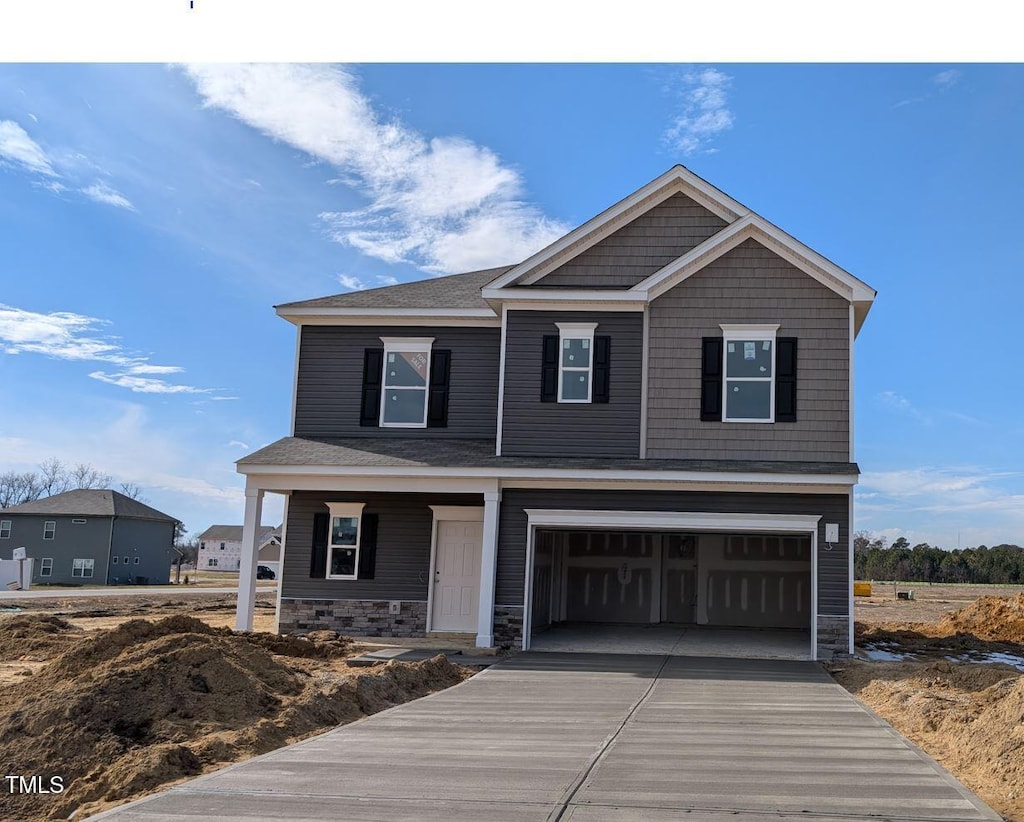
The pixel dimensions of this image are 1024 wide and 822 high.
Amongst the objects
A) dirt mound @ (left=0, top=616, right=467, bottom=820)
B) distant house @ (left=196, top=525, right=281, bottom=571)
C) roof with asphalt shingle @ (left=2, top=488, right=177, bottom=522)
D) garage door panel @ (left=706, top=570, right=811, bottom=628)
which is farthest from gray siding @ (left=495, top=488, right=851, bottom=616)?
distant house @ (left=196, top=525, right=281, bottom=571)

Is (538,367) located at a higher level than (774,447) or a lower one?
higher

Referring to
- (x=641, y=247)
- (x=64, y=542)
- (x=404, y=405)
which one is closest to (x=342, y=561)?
(x=404, y=405)

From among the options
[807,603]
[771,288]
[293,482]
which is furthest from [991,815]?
[807,603]

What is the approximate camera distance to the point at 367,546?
66.2 ft

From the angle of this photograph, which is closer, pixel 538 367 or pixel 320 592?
pixel 538 367

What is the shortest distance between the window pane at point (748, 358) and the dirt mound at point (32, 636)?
1243 centimetres

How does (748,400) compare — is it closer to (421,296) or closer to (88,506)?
(421,296)

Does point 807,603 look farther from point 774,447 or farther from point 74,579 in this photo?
point 74,579

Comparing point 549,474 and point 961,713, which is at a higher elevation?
point 549,474

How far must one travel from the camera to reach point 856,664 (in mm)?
16141

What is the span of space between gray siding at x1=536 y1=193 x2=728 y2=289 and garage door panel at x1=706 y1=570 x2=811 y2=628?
26.5ft

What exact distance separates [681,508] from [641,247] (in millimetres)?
5059

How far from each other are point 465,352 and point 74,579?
38.0 metres

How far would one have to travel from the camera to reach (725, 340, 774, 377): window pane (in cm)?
1792
